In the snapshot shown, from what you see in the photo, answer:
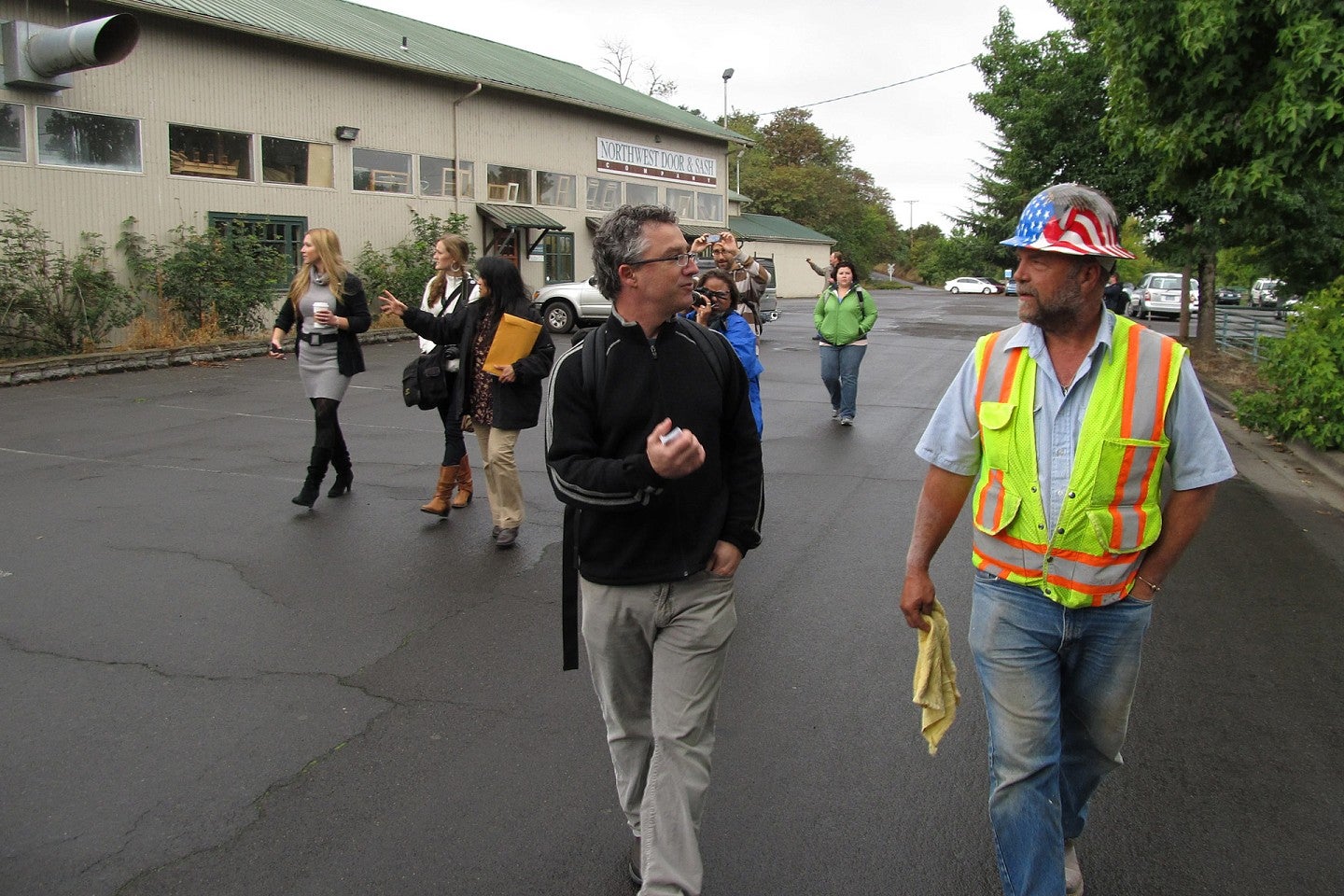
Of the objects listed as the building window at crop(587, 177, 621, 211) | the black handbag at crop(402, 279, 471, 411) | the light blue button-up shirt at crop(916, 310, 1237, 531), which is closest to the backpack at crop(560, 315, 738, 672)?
the light blue button-up shirt at crop(916, 310, 1237, 531)

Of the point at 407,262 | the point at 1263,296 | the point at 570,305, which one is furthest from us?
the point at 1263,296

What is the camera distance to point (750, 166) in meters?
74.2

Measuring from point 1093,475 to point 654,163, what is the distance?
33.8 metres

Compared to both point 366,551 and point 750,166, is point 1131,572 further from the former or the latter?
point 750,166

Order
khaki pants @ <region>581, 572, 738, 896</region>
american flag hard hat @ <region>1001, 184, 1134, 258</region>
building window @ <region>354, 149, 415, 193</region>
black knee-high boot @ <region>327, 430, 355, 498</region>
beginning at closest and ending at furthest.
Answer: american flag hard hat @ <region>1001, 184, 1134, 258</region>
khaki pants @ <region>581, 572, 738, 896</region>
black knee-high boot @ <region>327, 430, 355, 498</region>
building window @ <region>354, 149, 415, 193</region>

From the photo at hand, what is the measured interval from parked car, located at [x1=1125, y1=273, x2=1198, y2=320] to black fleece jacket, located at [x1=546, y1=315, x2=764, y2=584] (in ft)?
124

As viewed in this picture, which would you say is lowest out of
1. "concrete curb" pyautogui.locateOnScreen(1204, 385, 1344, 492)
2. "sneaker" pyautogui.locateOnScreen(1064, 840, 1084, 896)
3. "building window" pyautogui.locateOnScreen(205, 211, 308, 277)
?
"sneaker" pyautogui.locateOnScreen(1064, 840, 1084, 896)

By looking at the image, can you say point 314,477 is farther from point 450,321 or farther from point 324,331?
point 450,321

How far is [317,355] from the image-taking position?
7.59 m

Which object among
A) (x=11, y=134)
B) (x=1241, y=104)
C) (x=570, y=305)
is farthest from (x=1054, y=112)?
(x=11, y=134)

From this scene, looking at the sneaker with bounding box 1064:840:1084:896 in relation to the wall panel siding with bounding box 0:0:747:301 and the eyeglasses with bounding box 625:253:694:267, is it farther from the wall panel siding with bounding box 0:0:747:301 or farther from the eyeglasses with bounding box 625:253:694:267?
the wall panel siding with bounding box 0:0:747:301

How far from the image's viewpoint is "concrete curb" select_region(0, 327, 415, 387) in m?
14.4

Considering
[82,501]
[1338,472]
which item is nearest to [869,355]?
[1338,472]

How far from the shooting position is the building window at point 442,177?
2638cm
